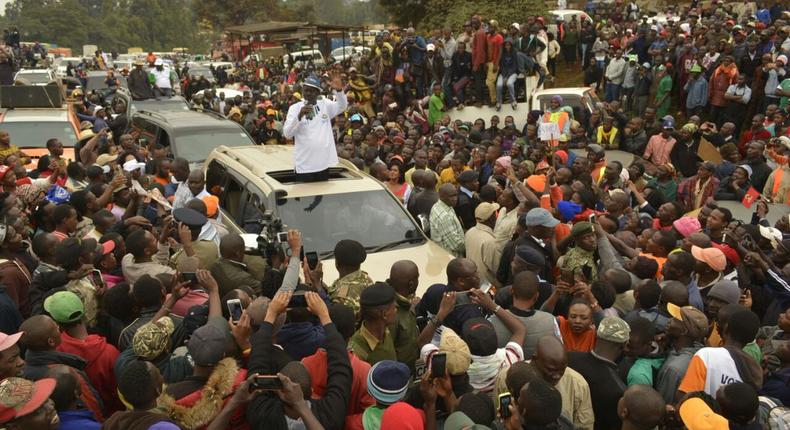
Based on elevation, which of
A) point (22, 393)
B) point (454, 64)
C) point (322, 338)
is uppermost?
point (22, 393)

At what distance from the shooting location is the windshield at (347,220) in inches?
271

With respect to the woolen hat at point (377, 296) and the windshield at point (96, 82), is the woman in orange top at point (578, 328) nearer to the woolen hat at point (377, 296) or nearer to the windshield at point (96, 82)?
the woolen hat at point (377, 296)

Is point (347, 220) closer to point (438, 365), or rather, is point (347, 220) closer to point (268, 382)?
point (438, 365)

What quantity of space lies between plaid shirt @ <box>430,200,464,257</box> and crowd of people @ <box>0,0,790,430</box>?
3cm

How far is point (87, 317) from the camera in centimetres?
489

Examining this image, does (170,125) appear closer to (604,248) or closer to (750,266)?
(604,248)

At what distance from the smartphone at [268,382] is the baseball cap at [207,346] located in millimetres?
429

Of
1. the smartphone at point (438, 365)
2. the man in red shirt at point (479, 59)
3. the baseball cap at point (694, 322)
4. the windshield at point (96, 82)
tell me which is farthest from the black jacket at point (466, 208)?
the windshield at point (96, 82)

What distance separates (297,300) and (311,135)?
400 cm

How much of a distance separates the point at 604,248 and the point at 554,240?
50 cm

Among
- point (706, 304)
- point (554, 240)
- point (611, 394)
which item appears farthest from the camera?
point (554, 240)

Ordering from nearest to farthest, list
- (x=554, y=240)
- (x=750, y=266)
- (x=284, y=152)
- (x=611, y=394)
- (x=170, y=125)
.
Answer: (x=611, y=394) → (x=750, y=266) → (x=554, y=240) → (x=284, y=152) → (x=170, y=125)

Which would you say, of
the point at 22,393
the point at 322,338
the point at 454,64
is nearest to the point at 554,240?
the point at 322,338

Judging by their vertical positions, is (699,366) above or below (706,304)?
above
